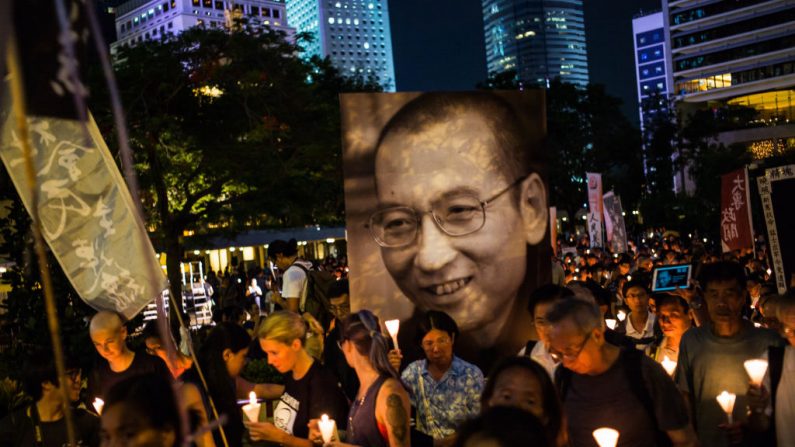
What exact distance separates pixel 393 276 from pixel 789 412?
4075 mm

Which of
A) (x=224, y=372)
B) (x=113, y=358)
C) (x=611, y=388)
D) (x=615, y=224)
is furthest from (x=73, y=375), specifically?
(x=615, y=224)

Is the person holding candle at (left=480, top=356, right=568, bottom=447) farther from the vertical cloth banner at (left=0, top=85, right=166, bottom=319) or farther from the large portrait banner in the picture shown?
the large portrait banner

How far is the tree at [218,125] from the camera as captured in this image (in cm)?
1512

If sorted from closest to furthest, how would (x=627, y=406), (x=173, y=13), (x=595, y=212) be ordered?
(x=627, y=406)
(x=595, y=212)
(x=173, y=13)

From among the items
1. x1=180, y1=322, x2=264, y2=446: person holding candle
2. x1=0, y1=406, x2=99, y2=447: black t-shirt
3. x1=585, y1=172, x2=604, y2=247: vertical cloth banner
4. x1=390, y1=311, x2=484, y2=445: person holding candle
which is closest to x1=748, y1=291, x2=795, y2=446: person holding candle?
x1=390, y1=311, x2=484, y2=445: person holding candle

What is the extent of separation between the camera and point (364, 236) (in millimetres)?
7422

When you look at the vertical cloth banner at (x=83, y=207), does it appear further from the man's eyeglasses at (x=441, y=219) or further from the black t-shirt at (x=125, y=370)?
the man's eyeglasses at (x=441, y=219)

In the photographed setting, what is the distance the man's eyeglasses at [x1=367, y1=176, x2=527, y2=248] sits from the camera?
744 centimetres

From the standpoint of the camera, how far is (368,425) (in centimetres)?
386

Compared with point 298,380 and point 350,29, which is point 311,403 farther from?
point 350,29

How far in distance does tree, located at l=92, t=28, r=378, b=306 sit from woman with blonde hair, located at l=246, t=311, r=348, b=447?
36.2 feet

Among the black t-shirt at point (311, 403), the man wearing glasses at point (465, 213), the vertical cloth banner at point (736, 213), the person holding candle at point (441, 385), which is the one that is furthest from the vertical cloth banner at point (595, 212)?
the black t-shirt at point (311, 403)

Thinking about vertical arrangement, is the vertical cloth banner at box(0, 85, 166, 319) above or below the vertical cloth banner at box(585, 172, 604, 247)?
above

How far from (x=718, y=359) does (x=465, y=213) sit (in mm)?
3312
